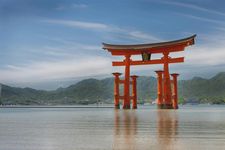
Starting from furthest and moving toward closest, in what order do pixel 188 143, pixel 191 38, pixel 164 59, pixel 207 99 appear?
pixel 207 99
pixel 164 59
pixel 191 38
pixel 188 143

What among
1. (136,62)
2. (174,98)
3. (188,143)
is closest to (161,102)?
(174,98)

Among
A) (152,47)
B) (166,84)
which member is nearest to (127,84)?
(166,84)

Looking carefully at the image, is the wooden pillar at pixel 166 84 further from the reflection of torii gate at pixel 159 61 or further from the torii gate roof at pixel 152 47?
the torii gate roof at pixel 152 47

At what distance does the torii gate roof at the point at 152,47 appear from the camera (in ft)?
148

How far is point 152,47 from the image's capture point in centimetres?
4781

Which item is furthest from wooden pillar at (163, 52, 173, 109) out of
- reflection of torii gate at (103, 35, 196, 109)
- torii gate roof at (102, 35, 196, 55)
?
torii gate roof at (102, 35, 196, 55)

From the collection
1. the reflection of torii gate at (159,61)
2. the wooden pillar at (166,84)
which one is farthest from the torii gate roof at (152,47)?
the wooden pillar at (166,84)

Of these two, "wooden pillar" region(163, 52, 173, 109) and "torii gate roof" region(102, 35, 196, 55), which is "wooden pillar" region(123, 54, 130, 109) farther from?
"wooden pillar" region(163, 52, 173, 109)

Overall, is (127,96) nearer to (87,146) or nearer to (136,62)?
(136,62)

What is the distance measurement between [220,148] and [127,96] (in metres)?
45.2

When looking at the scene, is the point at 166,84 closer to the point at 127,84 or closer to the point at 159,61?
the point at 159,61

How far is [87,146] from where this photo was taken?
8797 mm

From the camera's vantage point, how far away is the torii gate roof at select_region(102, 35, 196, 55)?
148 feet

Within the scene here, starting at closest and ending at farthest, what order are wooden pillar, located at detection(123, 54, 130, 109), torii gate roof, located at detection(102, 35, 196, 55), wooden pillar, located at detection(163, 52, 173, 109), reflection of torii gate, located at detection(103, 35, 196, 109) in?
torii gate roof, located at detection(102, 35, 196, 55), reflection of torii gate, located at detection(103, 35, 196, 109), wooden pillar, located at detection(163, 52, 173, 109), wooden pillar, located at detection(123, 54, 130, 109)
